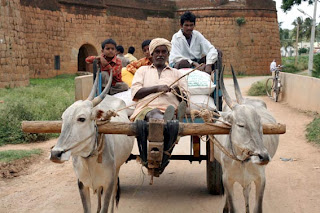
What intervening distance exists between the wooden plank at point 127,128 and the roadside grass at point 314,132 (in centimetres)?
547

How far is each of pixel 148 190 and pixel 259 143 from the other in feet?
9.31

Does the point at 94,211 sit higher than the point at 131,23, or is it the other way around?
the point at 131,23

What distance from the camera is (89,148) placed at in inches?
137

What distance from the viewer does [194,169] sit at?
6.92 meters

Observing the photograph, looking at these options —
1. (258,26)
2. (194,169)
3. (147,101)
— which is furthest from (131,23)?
(147,101)

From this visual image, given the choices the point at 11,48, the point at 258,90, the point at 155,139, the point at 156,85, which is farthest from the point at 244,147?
the point at 258,90

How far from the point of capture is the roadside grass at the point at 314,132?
28.8 ft

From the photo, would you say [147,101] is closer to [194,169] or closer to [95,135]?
[95,135]

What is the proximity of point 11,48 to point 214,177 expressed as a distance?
1153 cm

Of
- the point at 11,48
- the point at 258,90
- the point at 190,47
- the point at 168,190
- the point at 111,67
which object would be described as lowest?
the point at 258,90

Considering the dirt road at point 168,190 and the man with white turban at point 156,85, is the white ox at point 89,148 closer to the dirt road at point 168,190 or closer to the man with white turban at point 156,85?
the man with white turban at point 156,85

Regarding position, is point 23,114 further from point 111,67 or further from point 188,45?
point 188,45

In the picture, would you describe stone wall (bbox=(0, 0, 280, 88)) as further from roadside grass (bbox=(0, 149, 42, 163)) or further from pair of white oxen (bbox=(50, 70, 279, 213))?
pair of white oxen (bbox=(50, 70, 279, 213))

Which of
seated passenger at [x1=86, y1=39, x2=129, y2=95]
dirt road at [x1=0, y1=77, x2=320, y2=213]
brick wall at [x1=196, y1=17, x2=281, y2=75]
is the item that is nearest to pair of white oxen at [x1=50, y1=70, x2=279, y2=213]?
dirt road at [x1=0, y1=77, x2=320, y2=213]
